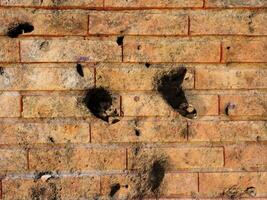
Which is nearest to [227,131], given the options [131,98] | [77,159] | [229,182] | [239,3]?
[229,182]

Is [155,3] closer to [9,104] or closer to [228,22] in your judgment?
[228,22]

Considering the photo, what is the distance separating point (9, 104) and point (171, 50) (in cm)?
78

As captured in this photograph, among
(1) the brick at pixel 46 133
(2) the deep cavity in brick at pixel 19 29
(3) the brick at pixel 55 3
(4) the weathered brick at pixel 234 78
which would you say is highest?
(3) the brick at pixel 55 3

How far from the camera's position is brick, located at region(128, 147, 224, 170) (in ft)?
5.59

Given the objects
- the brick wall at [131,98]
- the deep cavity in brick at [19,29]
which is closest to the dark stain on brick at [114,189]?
the brick wall at [131,98]

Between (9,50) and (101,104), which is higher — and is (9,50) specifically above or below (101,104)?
above

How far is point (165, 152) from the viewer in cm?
170

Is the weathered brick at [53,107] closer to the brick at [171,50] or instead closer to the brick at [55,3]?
the brick at [171,50]

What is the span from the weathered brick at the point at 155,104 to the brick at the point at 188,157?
170 mm

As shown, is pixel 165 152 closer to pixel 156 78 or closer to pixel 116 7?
pixel 156 78

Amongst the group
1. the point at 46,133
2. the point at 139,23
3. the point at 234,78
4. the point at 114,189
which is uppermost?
the point at 139,23

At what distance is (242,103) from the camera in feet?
5.58

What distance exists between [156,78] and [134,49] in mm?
168

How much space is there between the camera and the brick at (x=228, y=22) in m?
1.67
